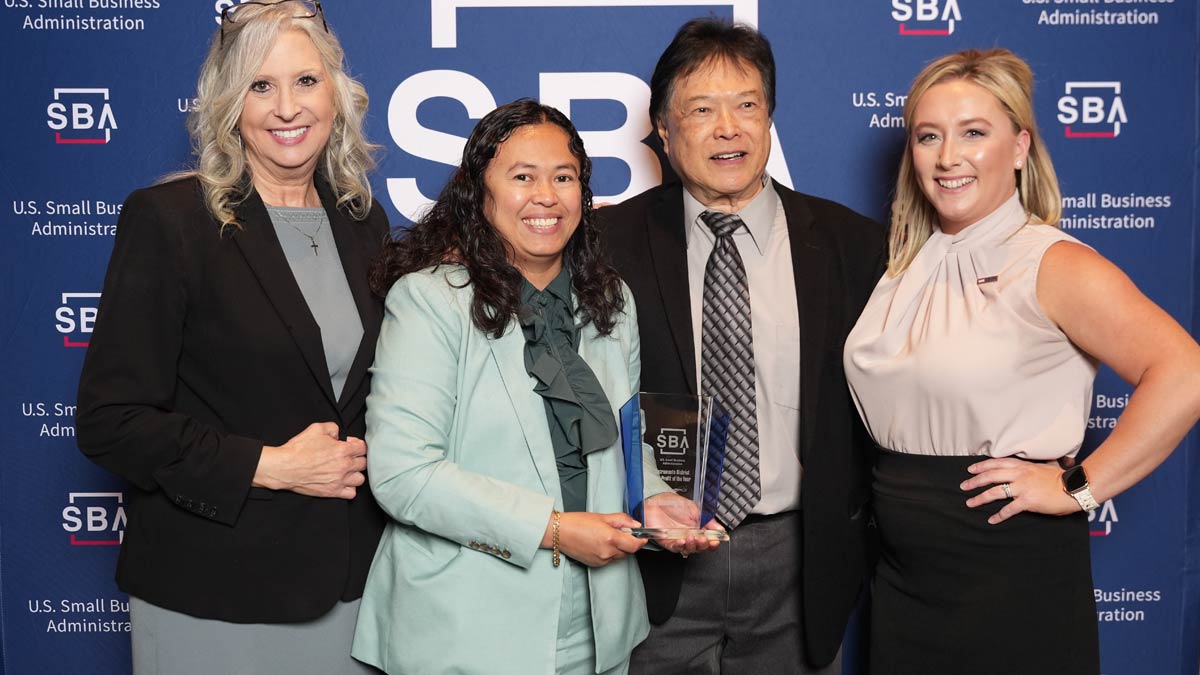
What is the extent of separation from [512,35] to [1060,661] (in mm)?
2255

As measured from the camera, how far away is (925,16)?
3.04 m

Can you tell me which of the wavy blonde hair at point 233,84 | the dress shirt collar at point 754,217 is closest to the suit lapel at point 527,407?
the wavy blonde hair at point 233,84

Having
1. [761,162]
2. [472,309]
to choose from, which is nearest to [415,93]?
[761,162]

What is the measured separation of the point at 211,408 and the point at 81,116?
1.56 meters

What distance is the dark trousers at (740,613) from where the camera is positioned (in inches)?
90.1

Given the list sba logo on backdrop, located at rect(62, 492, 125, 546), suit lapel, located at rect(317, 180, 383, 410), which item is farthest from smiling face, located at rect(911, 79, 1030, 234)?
sba logo on backdrop, located at rect(62, 492, 125, 546)

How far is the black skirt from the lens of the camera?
2.06 metres

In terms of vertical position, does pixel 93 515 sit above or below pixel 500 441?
below

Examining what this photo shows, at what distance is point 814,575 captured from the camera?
7.45ft

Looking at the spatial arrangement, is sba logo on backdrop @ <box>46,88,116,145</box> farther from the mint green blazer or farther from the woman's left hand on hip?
the woman's left hand on hip

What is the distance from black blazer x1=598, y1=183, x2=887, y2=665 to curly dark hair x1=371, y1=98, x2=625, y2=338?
0.26 meters

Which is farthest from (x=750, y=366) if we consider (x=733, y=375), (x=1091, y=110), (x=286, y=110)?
(x=1091, y=110)

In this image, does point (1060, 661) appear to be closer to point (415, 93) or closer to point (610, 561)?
point (610, 561)

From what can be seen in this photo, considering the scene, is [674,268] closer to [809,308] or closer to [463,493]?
[809,308]
